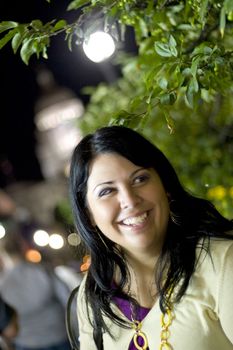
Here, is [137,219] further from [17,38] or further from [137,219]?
[17,38]

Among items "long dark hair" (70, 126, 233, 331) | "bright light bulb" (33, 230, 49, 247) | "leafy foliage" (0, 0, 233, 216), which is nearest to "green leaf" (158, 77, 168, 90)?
"leafy foliage" (0, 0, 233, 216)

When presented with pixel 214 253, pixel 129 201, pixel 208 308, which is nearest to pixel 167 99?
pixel 129 201

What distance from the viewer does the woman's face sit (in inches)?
83.4

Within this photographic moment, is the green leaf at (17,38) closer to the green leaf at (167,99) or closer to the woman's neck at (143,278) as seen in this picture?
the green leaf at (167,99)

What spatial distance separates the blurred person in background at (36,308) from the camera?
4.44m

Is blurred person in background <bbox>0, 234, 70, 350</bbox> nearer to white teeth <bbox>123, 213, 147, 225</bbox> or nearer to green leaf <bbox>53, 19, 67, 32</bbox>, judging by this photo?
white teeth <bbox>123, 213, 147, 225</bbox>

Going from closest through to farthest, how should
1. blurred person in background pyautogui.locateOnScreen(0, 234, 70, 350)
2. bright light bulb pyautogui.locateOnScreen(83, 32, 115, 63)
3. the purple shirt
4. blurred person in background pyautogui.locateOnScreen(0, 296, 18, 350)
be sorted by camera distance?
the purple shirt → bright light bulb pyautogui.locateOnScreen(83, 32, 115, 63) → blurred person in background pyautogui.locateOnScreen(0, 296, 18, 350) → blurred person in background pyautogui.locateOnScreen(0, 234, 70, 350)

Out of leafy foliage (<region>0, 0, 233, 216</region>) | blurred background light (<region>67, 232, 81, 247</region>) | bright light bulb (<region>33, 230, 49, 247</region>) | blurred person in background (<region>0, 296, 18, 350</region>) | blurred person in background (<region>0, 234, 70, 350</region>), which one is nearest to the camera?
leafy foliage (<region>0, 0, 233, 216</region>)

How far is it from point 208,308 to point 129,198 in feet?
1.82

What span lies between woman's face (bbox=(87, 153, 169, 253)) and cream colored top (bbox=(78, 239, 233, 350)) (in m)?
0.26

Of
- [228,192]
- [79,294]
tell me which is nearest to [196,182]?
[228,192]

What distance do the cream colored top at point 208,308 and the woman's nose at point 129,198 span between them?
37 centimetres

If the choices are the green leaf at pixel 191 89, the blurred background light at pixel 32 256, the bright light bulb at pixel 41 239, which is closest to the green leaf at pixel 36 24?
the green leaf at pixel 191 89

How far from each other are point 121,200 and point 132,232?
15 centimetres
